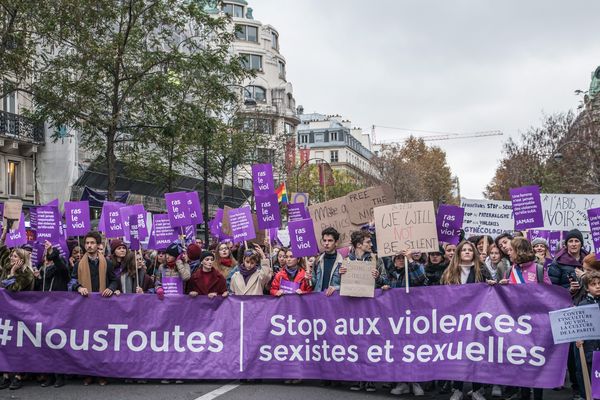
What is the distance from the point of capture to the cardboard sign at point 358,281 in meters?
8.05

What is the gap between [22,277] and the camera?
889 cm

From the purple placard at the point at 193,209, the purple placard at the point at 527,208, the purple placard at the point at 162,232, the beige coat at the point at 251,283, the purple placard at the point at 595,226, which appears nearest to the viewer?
the beige coat at the point at 251,283

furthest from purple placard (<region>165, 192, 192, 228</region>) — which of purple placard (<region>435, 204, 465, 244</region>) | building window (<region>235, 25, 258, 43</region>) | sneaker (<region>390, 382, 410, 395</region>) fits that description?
building window (<region>235, 25, 258, 43</region>)

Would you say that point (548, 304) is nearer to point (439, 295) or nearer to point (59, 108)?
point (439, 295)

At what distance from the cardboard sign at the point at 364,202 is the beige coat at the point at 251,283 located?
1.53 metres

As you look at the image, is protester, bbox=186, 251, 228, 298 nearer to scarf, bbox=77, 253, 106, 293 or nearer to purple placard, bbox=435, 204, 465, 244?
scarf, bbox=77, 253, 106, 293

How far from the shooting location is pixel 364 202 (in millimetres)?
10031

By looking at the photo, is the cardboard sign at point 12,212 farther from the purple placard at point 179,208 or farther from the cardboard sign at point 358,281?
the cardboard sign at point 358,281

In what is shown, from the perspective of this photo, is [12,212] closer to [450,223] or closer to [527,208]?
[450,223]

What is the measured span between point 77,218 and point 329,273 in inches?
158

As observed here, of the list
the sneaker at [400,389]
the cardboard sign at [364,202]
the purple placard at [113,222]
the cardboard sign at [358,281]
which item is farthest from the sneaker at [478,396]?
the purple placard at [113,222]

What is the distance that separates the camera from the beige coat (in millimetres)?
8992

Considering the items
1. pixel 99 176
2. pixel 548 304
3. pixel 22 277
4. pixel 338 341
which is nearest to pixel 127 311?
pixel 22 277

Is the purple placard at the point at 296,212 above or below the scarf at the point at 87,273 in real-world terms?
above
